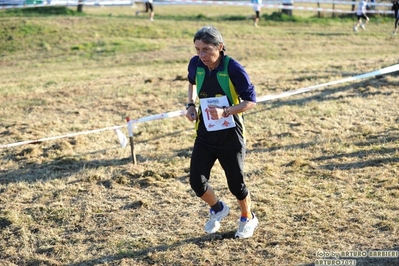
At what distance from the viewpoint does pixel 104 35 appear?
812 inches

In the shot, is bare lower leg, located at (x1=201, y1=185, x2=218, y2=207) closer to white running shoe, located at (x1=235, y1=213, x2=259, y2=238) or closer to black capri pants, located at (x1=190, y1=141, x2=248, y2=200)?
black capri pants, located at (x1=190, y1=141, x2=248, y2=200)

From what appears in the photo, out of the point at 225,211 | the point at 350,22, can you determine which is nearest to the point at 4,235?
the point at 225,211

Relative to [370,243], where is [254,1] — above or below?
above

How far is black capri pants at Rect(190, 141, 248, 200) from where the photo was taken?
15.2ft

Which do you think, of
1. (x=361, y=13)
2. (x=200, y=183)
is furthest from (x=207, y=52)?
(x=361, y=13)

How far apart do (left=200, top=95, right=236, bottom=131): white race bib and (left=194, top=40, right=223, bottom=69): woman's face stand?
309 mm

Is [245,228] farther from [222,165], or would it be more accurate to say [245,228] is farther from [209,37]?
[209,37]

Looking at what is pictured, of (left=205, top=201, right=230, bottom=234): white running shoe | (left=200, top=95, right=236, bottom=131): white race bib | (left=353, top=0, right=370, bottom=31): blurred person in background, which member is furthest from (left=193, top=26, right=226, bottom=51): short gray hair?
(left=353, top=0, right=370, bottom=31): blurred person in background

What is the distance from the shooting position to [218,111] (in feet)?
14.3

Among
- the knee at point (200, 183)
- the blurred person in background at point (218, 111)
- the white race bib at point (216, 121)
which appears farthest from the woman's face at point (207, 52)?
the knee at point (200, 183)

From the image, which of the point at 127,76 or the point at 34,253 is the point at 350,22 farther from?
the point at 34,253

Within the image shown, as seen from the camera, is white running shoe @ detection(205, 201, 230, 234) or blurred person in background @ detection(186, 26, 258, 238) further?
white running shoe @ detection(205, 201, 230, 234)

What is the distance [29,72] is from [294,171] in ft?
37.1

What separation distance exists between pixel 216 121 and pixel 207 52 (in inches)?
23.1
